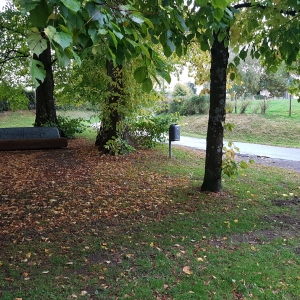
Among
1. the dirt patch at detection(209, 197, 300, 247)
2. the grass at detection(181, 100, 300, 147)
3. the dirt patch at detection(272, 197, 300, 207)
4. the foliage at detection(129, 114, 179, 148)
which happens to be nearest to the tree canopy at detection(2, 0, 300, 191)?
the dirt patch at detection(272, 197, 300, 207)

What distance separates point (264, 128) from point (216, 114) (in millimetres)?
16662

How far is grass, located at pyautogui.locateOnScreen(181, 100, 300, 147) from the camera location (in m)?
19.2

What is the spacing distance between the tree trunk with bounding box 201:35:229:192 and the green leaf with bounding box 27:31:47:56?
4.91 m

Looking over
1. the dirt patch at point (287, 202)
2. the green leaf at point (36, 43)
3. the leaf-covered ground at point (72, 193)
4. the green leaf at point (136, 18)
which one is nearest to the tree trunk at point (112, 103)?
the leaf-covered ground at point (72, 193)

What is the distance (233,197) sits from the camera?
6375 mm

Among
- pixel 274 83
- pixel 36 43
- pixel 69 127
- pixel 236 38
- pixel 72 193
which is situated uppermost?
pixel 274 83

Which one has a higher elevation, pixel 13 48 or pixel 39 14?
pixel 13 48

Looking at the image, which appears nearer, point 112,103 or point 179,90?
point 112,103

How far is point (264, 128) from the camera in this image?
21.6 meters

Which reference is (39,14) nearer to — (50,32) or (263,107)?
(50,32)

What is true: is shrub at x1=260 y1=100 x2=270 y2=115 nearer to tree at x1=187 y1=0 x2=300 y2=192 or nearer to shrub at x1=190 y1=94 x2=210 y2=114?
shrub at x1=190 y1=94 x2=210 y2=114

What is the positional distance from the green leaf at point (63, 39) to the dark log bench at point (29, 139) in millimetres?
11048

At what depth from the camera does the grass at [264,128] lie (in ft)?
63.2

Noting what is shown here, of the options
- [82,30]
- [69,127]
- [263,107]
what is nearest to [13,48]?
[69,127]
